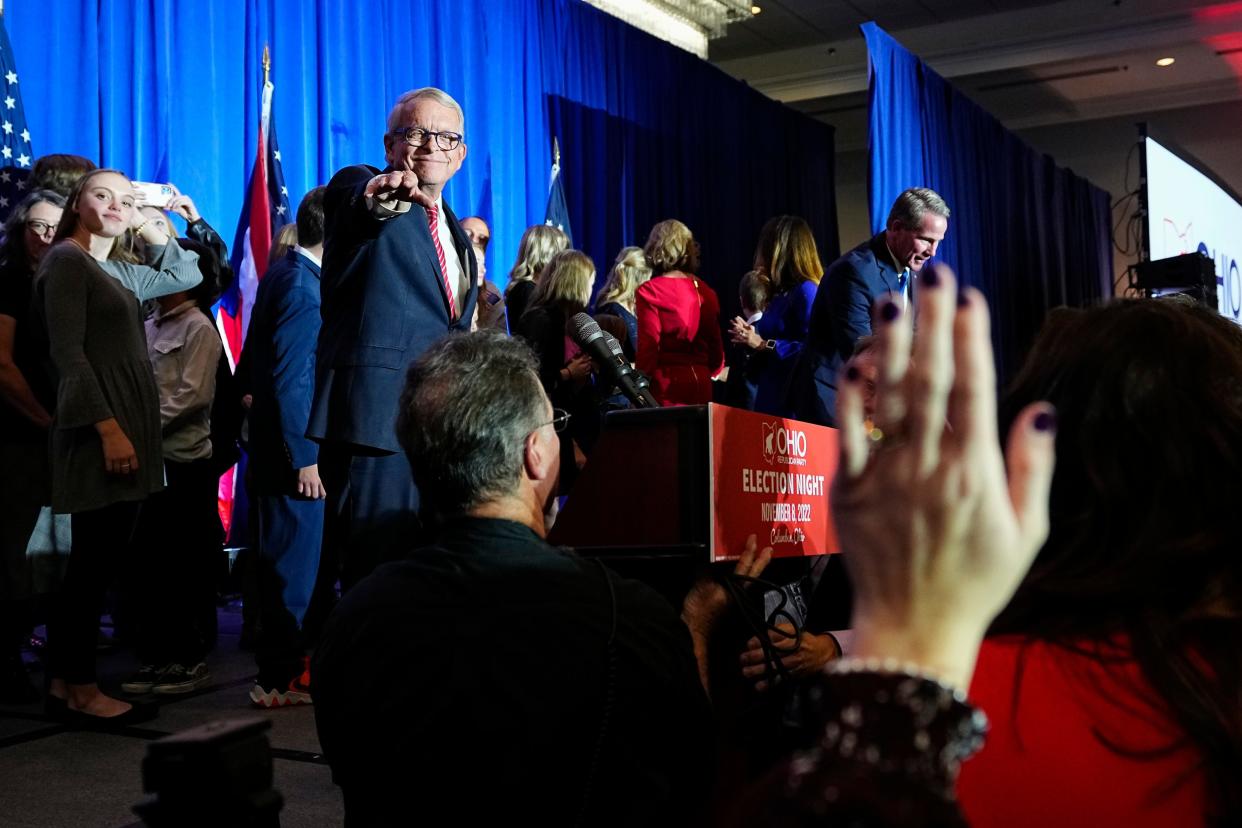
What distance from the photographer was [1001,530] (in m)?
0.53

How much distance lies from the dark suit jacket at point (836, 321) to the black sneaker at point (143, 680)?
2.04 metres

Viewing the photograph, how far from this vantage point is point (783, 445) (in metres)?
1.80

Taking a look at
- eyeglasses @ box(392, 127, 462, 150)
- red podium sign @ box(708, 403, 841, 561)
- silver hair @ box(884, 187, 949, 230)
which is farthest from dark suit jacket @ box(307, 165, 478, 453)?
silver hair @ box(884, 187, 949, 230)

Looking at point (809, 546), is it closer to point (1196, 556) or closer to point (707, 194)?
point (1196, 556)

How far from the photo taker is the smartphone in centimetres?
367

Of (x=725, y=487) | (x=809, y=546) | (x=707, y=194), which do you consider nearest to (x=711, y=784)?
(x=725, y=487)

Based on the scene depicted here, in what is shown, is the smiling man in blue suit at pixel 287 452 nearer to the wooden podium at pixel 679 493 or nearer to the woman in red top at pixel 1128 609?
the wooden podium at pixel 679 493

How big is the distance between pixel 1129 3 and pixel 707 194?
3588mm

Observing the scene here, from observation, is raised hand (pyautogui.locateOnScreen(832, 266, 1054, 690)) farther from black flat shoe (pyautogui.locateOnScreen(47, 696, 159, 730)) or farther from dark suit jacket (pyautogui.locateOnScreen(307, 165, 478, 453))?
black flat shoe (pyautogui.locateOnScreen(47, 696, 159, 730))

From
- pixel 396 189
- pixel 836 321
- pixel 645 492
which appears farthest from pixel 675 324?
pixel 645 492

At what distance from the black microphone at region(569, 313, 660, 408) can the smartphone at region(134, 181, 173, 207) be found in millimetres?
1990

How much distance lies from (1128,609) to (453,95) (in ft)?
18.3

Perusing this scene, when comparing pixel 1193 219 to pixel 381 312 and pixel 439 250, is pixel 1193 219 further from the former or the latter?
pixel 381 312

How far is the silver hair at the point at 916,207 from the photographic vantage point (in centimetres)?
376
